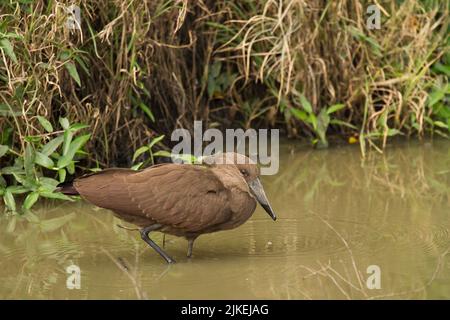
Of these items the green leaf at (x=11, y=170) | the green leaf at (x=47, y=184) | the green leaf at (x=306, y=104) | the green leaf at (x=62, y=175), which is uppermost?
the green leaf at (x=306, y=104)

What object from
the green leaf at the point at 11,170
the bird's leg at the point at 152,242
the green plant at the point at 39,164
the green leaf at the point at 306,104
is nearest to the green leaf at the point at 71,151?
the green plant at the point at 39,164

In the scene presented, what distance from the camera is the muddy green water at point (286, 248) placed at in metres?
4.84

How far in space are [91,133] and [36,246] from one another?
119cm

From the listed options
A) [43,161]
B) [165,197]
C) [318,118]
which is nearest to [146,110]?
[43,161]

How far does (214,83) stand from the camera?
25.1 ft

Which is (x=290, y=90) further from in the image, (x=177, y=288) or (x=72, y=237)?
(x=177, y=288)

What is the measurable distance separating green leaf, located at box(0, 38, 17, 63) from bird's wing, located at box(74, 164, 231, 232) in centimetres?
101

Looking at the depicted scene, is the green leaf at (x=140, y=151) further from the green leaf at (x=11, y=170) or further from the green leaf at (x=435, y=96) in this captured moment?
the green leaf at (x=435, y=96)

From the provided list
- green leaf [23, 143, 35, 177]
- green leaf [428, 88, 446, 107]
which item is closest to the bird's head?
green leaf [23, 143, 35, 177]

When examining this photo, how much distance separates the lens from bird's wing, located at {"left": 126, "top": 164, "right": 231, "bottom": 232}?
17.2 ft

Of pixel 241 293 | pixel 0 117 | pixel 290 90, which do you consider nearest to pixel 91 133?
pixel 0 117

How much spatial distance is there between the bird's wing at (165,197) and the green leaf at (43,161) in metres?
0.78

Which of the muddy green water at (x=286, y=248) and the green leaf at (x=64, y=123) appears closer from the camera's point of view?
the muddy green water at (x=286, y=248)

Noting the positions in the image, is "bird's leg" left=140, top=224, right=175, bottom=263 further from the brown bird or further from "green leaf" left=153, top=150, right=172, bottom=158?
"green leaf" left=153, top=150, right=172, bottom=158
